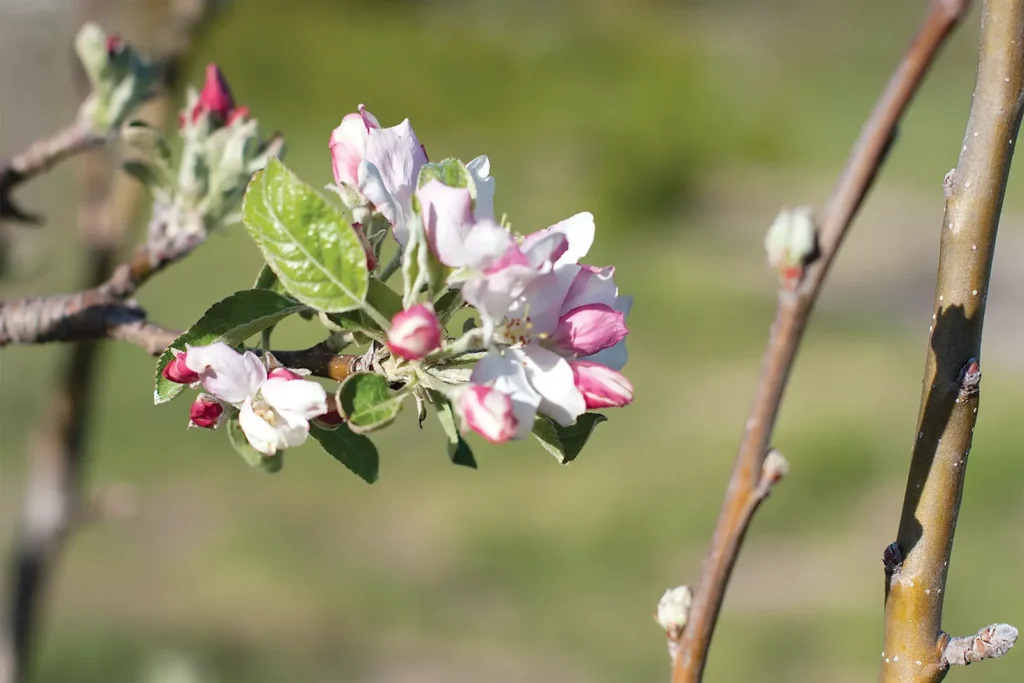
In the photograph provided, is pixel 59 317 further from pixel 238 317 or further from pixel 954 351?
pixel 954 351

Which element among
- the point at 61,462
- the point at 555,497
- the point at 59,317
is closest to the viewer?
the point at 59,317

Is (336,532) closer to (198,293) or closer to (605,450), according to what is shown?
(605,450)

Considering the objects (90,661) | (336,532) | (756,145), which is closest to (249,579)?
(336,532)

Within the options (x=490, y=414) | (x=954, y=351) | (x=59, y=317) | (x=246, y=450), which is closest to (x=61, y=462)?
(x=59, y=317)

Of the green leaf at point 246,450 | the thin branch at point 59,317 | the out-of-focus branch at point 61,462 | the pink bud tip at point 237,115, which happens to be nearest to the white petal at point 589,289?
the green leaf at point 246,450

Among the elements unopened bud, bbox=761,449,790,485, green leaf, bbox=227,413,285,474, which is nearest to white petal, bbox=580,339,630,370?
unopened bud, bbox=761,449,790,485

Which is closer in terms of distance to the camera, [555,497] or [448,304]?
[448,304]
